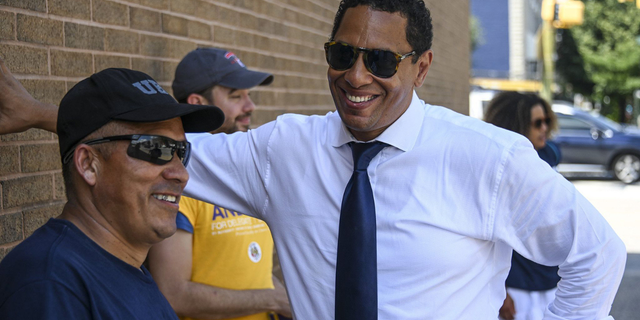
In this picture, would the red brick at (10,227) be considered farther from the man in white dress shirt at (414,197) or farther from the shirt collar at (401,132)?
the shirt collar at (401,132)

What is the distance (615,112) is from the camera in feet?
107

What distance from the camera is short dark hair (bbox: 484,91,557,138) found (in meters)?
4.38

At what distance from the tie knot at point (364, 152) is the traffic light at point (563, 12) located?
529 inches

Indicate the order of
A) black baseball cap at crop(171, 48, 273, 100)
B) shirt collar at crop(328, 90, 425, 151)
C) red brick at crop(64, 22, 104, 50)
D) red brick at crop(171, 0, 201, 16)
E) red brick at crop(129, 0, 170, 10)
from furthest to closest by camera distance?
red brick at crop(171, 0, 201, 16) < red brick at crop(129, 0, 170, 10) < black baseball cap at crop(171, 48, 273, 100) < red brick at crop(64, 22, 104, 50) < shirt collar at crop(328, 90, 425, 151)

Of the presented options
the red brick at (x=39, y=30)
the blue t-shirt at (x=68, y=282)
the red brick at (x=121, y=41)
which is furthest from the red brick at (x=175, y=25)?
the blue t-shirt at (x=68, y=282)

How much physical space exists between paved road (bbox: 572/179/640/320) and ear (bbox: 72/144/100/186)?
5.77 metres

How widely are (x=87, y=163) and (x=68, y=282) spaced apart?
0.38 m

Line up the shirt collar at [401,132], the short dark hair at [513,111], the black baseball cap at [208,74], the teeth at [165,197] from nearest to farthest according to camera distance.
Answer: the teeth at [165,197]
the shirt collar at [401,132]
the black baseball cap at [208,74]
the short dark hair at [513,111]

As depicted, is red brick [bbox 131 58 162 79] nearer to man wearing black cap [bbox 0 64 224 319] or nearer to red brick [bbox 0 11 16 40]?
red brick [bbox 0 11 16 40]

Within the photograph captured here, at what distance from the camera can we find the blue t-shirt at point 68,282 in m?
1.44

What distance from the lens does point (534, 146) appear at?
4.48 metres

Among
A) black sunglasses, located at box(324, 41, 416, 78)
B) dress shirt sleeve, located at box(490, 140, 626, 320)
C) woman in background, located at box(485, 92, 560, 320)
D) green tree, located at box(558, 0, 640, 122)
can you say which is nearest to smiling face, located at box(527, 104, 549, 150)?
woman in background, located at box(485, 92, 560, 320)

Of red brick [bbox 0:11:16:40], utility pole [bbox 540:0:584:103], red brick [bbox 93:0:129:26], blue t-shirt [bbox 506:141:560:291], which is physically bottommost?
blue t-shirt [bbox 506:141:560:291]

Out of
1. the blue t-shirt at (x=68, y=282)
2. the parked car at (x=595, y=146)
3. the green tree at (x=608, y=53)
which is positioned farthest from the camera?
the green tree at (x=608, y=53)
